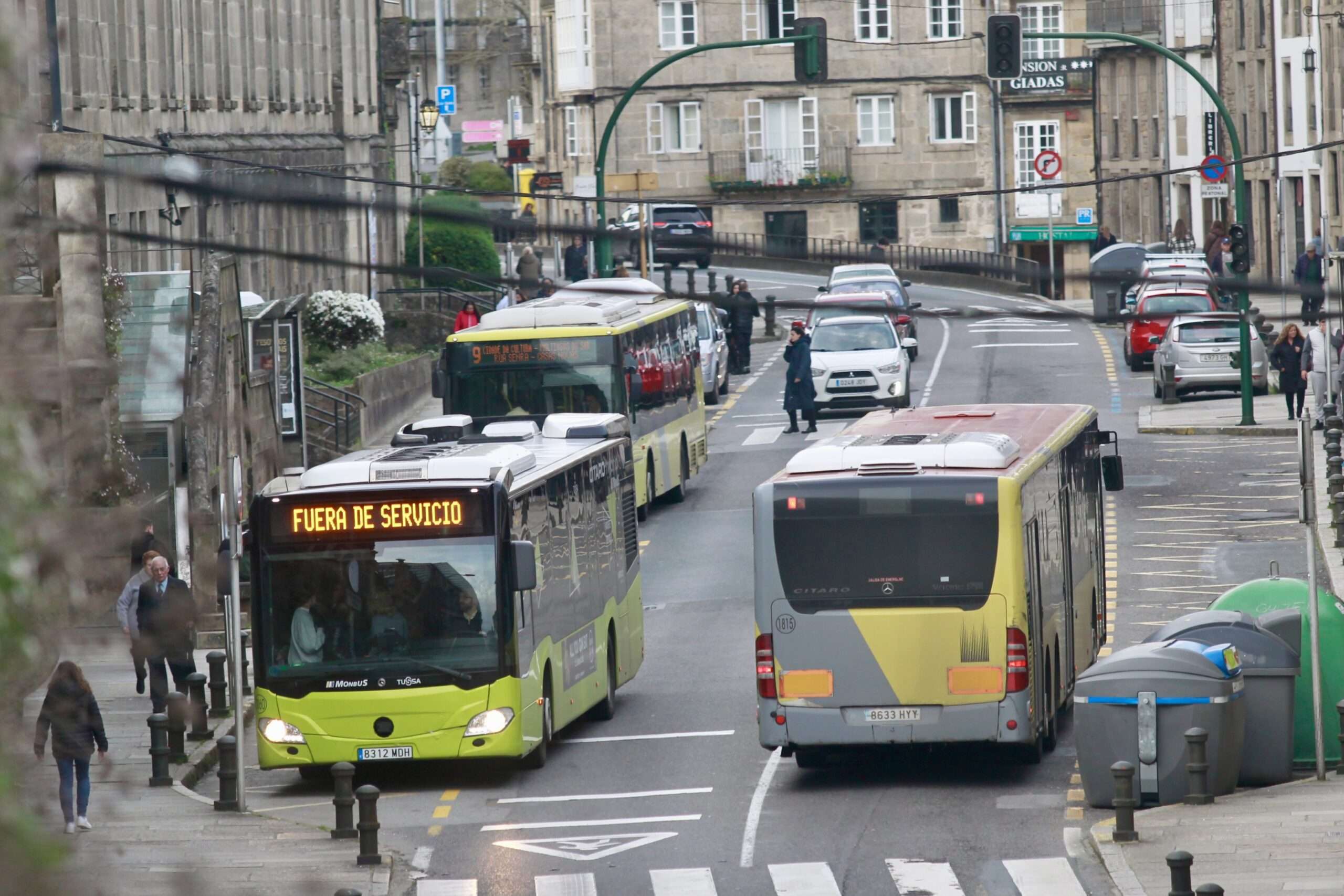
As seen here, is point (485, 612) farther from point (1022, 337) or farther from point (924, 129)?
point (924, 129)

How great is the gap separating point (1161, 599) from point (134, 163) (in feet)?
62.0

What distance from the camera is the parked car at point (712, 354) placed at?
4475 centimetres

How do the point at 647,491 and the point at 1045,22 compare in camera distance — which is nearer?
the point at 647,491

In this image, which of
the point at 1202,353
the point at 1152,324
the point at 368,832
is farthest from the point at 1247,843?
the point at 1152,324

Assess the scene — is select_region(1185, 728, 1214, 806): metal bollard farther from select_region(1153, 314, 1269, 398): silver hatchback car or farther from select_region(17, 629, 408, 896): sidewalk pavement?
select_region(1153, 314, 1269, 398): silver hatchback car

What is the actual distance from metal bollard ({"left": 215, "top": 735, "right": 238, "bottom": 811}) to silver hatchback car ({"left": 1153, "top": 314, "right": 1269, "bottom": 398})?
27.3 metres

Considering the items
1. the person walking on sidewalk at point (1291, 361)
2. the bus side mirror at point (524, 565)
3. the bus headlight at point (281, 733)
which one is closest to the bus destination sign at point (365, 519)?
the bus side mirror at point (524, 565)

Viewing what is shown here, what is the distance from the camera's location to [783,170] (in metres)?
86.8

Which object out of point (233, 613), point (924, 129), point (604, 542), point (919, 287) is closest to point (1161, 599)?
point (604, 542)

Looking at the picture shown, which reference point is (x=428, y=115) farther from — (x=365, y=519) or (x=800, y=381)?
(x=365, y=519)

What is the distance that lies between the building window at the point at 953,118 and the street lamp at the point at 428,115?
98.8 ft

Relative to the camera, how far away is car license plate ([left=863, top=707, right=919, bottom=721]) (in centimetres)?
1600

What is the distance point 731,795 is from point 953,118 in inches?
2824

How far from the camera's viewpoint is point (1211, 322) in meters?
42.0
